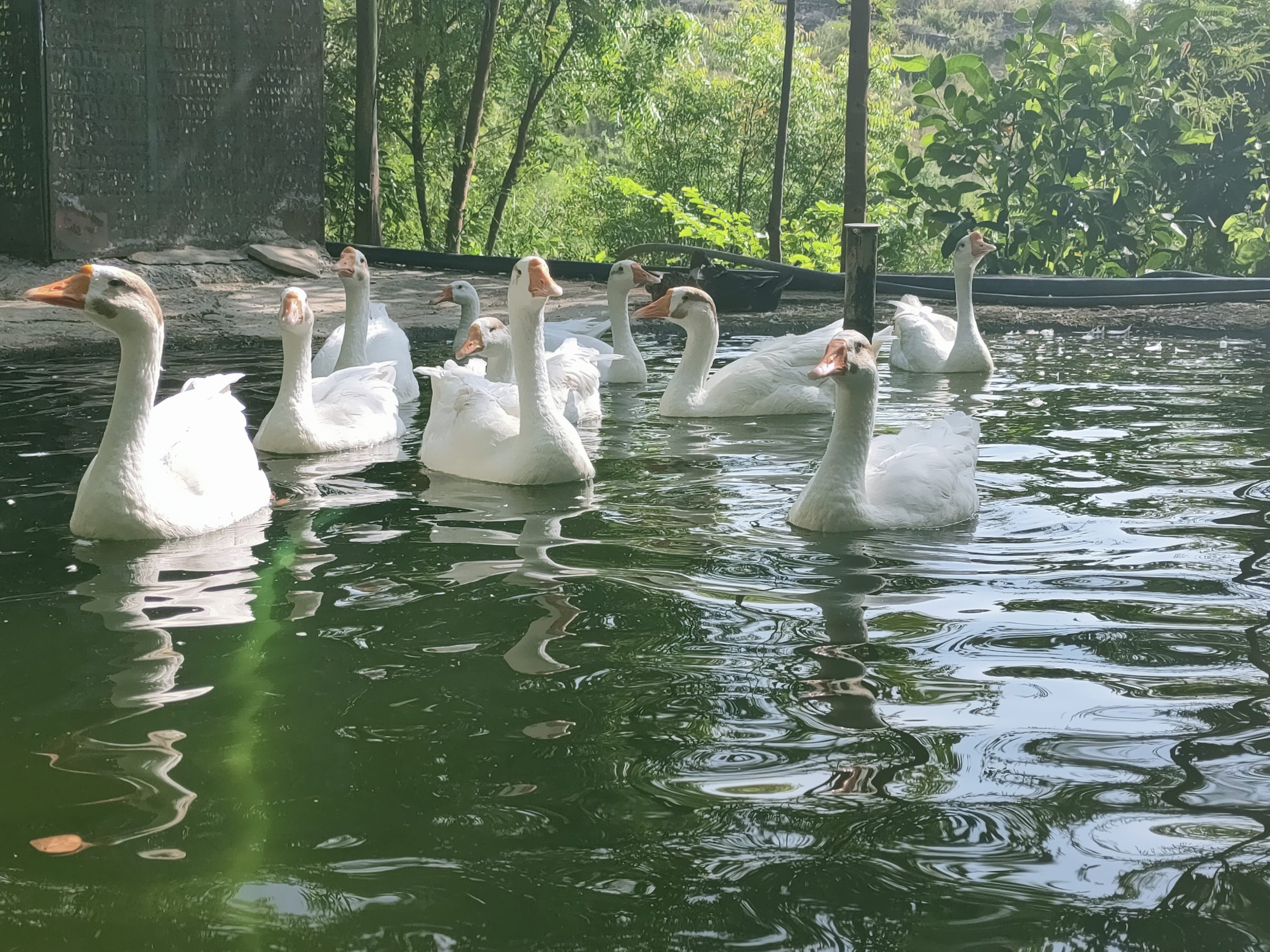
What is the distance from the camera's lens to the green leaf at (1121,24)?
51.6 ft

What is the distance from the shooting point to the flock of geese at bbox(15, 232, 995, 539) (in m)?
5.73

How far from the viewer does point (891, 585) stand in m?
5.13

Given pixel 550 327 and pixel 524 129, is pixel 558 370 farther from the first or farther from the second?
→ pixel 524 129

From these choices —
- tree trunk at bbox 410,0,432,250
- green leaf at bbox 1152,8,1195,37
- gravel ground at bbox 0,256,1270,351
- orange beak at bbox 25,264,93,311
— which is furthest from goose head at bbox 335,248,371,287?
tree trunk at bbox 410,0,432,250

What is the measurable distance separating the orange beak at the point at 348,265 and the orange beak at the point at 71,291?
3612 millimetres

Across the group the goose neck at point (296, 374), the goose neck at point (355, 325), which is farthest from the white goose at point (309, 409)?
the goose neck at point (355, 325)

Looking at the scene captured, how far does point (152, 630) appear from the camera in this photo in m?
4.59

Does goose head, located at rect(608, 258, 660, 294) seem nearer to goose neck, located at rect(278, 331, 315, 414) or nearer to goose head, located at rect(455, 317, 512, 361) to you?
goose head, located at rect(455, 317, 512, 361)

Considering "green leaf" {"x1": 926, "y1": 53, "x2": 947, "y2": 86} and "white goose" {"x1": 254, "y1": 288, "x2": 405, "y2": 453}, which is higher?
"green leaf" {"x1": 926, "y1": 53, "x2": 947, "y2": 86}

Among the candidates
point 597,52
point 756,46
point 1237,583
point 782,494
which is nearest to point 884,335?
point 782,494

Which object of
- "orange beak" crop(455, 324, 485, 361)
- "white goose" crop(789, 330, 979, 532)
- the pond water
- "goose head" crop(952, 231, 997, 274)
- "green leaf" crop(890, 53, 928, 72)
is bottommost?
the pond water

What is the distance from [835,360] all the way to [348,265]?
4533 millimetres

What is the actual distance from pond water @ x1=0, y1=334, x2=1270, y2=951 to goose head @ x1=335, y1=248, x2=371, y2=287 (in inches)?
117

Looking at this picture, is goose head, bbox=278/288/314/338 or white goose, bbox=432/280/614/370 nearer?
goose head, bbox=278/288/314/338
